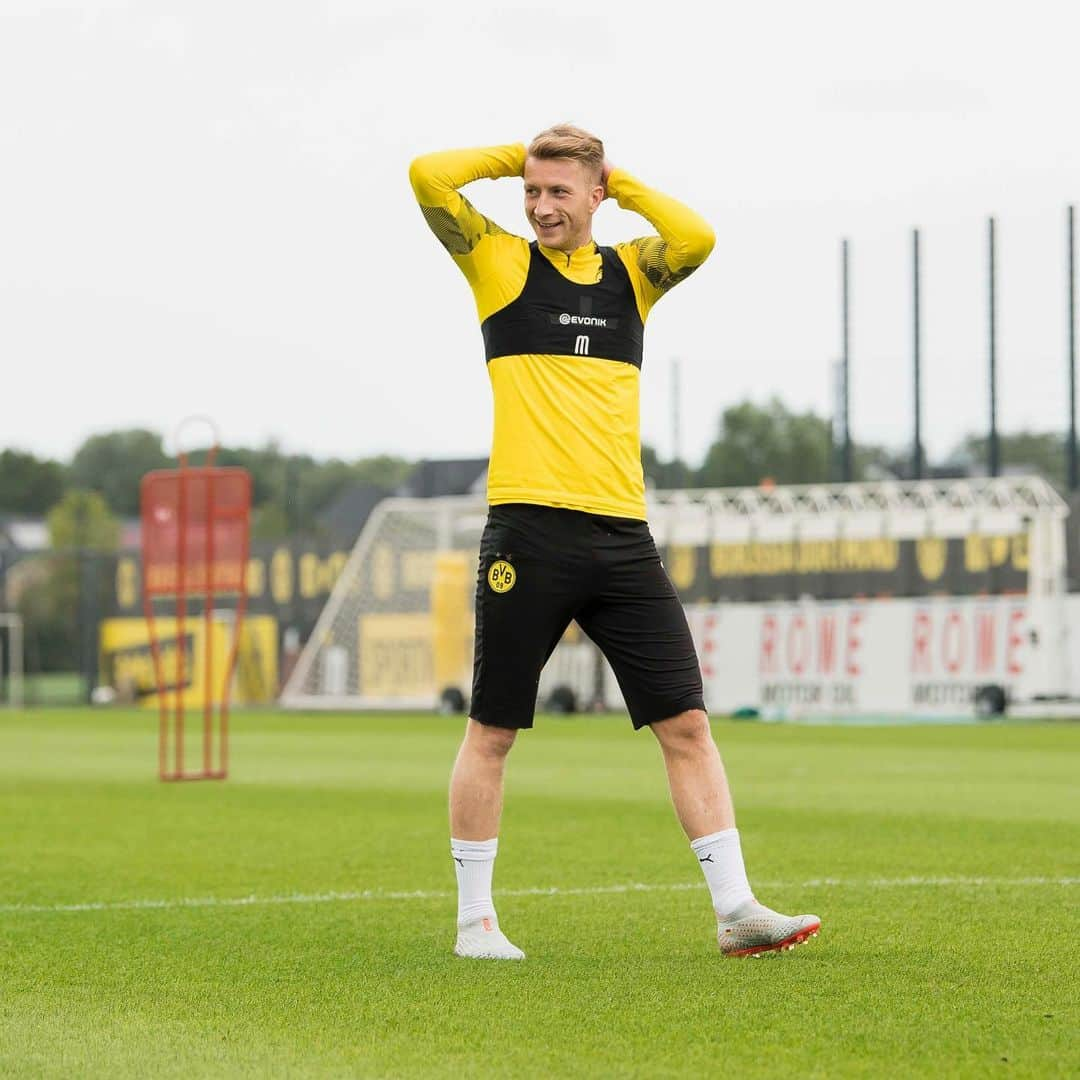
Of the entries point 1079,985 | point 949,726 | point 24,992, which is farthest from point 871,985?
point 949,726

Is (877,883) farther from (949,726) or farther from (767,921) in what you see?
(949,726)

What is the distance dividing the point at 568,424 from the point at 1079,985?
191 cm

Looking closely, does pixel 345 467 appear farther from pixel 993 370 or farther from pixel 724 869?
pixel 724 869

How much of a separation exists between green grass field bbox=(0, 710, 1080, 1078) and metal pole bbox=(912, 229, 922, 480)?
89.9 feet

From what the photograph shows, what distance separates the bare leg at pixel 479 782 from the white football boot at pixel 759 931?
685 millimetres

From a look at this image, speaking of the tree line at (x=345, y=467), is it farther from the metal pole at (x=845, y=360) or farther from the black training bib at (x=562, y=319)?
the black training bib at (x=562, y=319)

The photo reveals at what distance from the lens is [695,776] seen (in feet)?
19.5

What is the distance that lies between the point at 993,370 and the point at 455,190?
113 ft

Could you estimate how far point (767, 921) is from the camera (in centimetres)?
575

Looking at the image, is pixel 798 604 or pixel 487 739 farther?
pixel 798 604

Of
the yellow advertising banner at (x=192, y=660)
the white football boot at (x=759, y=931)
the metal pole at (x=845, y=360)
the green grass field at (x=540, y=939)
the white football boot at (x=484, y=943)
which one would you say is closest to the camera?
the green grass field at (x=540, y=939)

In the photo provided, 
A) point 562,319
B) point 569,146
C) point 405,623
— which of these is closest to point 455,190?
point 569,146

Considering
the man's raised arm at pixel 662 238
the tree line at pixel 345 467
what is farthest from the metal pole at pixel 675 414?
the man's raised arm at pixel 662 238

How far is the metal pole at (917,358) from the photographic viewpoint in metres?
41.1
